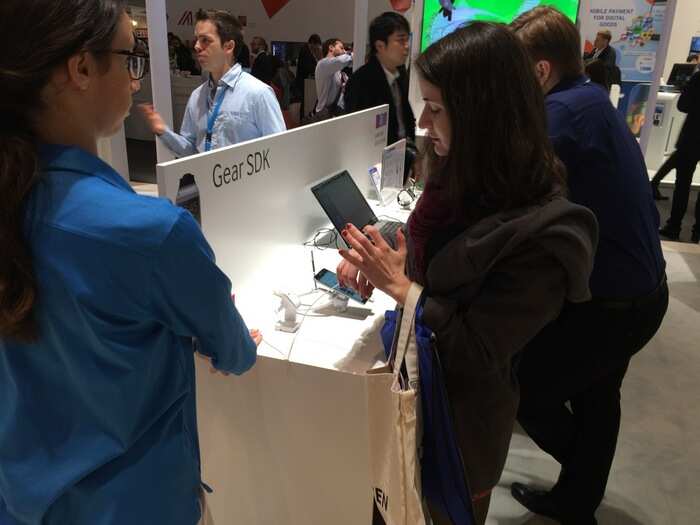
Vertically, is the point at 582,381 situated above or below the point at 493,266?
below

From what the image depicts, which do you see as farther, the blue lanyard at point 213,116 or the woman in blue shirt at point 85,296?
the blue lanyard at point 213,116

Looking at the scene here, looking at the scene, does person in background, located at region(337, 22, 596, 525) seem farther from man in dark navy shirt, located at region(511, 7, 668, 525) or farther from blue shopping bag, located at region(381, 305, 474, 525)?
man in dark navy shirt, located at region(511, 7, 668, 525)

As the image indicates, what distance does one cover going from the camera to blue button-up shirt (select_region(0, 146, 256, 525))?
2.26 ft

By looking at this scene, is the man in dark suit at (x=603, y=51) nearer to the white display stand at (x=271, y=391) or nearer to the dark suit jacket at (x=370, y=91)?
the dark suit jacket at (x=370, y=91)

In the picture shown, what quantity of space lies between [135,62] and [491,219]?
65cm

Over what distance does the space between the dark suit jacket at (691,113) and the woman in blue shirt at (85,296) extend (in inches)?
181

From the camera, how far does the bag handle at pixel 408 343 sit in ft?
3.61

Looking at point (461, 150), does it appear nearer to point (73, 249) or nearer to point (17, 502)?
point (73, 249)

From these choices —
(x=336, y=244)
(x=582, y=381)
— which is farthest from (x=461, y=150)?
(x=336, y=244)

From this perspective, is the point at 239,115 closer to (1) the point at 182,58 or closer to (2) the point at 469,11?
(2) the point at 469,11

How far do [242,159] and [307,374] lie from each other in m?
0.65

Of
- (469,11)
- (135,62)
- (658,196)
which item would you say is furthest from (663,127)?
(135,62)

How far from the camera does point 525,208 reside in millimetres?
1049

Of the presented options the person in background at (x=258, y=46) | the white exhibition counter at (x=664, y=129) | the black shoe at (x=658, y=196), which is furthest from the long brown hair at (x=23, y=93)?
the person in background at (x=258, y=46)
